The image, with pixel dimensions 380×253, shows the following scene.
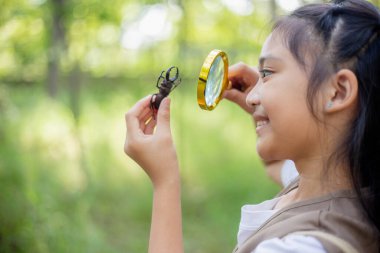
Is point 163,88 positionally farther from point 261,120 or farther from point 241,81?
point 241,81

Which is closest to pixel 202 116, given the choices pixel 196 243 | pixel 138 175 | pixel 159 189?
pixel 138 175

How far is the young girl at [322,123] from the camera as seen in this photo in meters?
1.10

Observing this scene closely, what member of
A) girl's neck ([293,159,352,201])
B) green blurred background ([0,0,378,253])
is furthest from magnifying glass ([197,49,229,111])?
green blurred background ([0,0,378,253])

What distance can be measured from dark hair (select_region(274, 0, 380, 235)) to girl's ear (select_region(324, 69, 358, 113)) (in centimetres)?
2

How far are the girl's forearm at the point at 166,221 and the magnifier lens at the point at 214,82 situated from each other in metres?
0.22

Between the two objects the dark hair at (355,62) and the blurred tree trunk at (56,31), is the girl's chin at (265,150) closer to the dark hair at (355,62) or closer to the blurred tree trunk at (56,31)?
the dark hair at (355,62)

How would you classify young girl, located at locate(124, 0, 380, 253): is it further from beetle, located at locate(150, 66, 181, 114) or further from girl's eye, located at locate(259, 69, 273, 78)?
beetle, located at locate(150, 66, 181, 114)

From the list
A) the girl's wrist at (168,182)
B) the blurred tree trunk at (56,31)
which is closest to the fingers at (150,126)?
the girl's wrist at (168,182)

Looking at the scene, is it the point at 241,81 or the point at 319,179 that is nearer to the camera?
the point at 319,179

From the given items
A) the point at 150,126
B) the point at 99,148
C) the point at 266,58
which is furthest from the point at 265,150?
the point at 99,148

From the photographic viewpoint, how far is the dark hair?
3.65 feet

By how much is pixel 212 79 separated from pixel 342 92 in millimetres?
351

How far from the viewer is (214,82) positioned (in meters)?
1.40

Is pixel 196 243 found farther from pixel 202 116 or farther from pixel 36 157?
pixel 202 116
